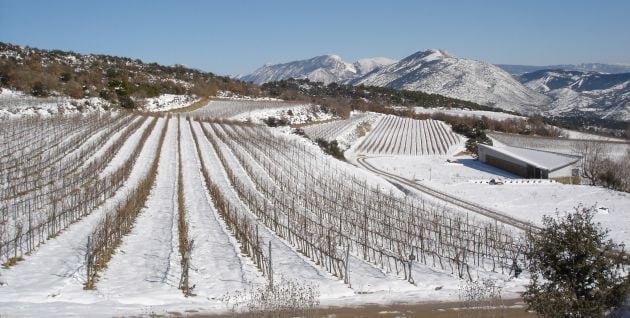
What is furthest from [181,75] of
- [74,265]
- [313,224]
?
[74,265]

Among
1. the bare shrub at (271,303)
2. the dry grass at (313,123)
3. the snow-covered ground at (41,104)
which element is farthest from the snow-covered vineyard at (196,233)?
the dry grass at (313,123)

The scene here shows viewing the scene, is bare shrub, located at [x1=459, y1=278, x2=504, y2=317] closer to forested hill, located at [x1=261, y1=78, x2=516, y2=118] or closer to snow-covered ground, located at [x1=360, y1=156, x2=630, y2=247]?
snow-covered ground, located at [x1=360, y1=156, x2=630, y2=247]

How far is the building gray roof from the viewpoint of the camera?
43.8 m

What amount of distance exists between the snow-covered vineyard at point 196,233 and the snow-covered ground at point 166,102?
22529mm

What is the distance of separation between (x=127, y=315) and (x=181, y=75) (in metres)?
76.4

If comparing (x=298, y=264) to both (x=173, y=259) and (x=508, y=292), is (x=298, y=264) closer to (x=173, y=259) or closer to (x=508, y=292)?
(x=173, y=259)

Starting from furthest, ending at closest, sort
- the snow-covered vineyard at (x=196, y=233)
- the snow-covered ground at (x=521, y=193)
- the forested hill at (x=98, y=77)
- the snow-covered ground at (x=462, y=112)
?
the snow-covered ground at (x=462, y=112) → the forested hill at (x=98, y=77) → the snow-covered ground at (x=521, y=193) → the snow-covered vineyard at (x=196, y=233)

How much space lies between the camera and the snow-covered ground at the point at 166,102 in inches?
2260

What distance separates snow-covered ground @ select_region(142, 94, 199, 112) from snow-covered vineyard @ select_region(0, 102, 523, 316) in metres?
22.5

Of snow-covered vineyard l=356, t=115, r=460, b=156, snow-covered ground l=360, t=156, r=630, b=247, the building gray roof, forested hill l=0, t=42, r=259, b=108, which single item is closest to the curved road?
snow-covered ground l=360, t=156, r=630, b=247

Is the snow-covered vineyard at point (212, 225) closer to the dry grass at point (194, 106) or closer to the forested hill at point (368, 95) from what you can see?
the dry grass at point (194, 106)

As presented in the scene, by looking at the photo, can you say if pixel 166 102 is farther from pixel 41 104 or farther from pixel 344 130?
pixel 344 130

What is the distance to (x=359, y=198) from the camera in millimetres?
26875

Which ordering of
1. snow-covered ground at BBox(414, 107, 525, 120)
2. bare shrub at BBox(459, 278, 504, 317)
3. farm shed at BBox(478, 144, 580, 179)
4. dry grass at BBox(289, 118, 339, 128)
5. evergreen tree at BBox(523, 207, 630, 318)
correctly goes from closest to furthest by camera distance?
evergreen tree at BBox(523, 207, 630, 318), bare shrub at BBox(459, 278, 504, 317), farm shed at BBox(478, 144, 580, 179), dry grass at BBox(289, 118, 339, 128), snow-covered ground at BBox(414, 107, 525, 120)
